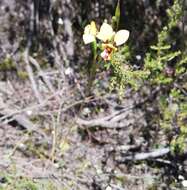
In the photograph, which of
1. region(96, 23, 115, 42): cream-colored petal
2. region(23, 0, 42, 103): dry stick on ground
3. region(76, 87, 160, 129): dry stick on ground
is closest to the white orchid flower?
region(96, 23, 115, 42): cream-colored petal

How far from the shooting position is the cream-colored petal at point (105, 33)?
1.64 m

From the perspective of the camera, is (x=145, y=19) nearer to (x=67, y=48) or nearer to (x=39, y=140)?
(x=67, y=48)

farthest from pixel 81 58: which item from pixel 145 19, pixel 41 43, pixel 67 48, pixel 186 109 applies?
pixel 186 109

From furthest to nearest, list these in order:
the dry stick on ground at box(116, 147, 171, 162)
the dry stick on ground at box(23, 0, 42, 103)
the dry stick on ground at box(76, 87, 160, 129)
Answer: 1. the dry stick on ground at box(23, 0, 42, 103)
2. the dry stick on ground at box(76, 87, 160, 129)
3. the dry stick on ground at box(116, 147, 171, 162)

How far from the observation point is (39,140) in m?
2.39

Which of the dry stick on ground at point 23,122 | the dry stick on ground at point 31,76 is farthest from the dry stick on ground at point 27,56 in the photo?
the dry stick on ground at point 23,122

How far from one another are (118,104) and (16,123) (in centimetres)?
62

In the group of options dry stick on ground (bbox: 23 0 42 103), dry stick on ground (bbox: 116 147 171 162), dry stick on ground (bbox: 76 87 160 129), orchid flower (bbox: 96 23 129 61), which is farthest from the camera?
dry stick on ground (bbox: 23 0 42 103)

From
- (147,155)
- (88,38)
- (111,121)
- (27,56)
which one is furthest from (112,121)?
(88,38)

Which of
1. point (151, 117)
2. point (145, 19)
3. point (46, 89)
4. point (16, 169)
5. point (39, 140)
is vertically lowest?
point (16, 169)

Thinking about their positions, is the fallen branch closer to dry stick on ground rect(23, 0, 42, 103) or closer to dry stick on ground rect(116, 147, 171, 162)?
dry stick on ground rect(116, 147, 171, 162)

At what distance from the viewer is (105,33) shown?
1.65 meters

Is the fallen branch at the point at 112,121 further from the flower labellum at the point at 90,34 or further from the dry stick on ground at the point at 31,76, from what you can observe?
the flower labellum at the point at 90,34

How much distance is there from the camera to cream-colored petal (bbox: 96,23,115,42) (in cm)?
164
